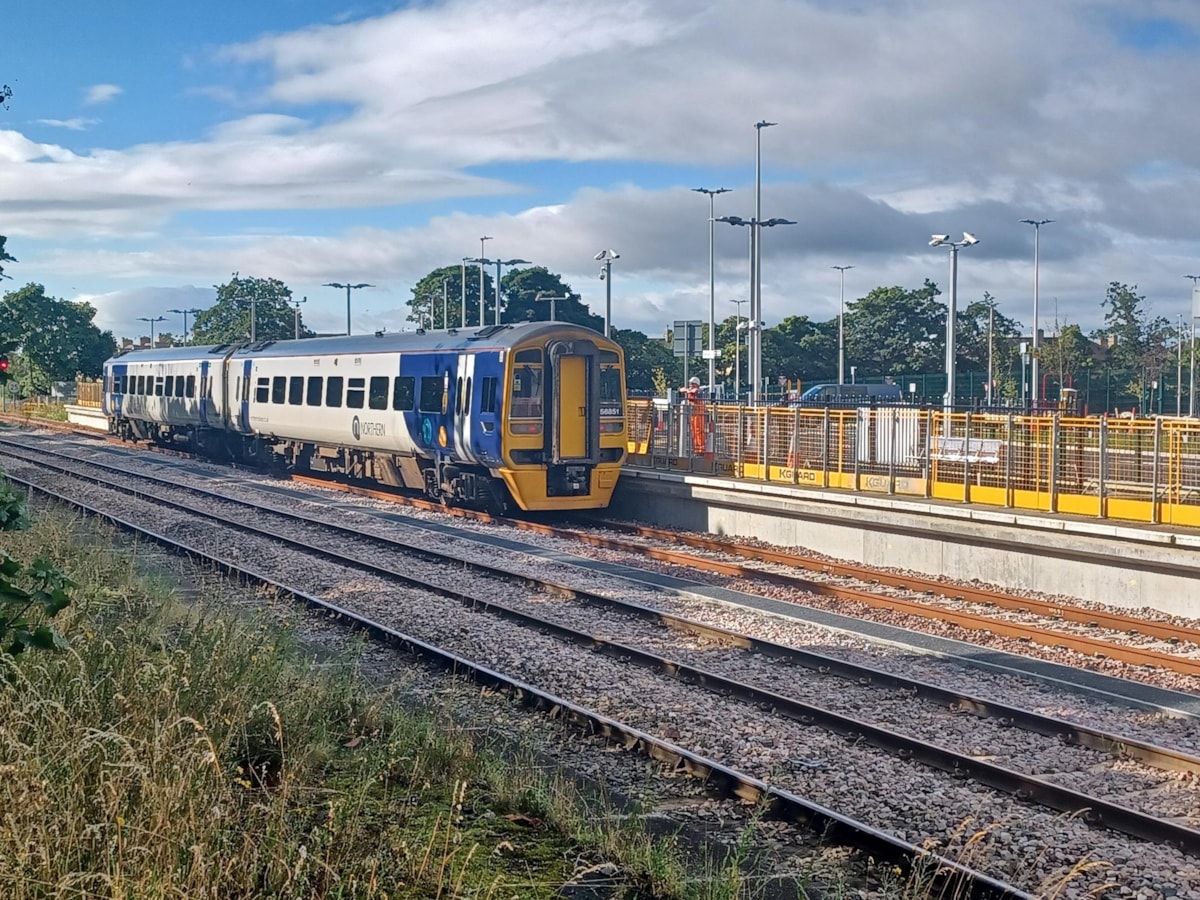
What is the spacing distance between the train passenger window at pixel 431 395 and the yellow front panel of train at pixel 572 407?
2.43m

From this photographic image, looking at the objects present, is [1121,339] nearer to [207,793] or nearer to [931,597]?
[931,597]

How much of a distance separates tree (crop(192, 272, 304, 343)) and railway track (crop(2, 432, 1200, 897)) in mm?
60434

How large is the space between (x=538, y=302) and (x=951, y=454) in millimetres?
54846

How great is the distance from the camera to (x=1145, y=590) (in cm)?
1379

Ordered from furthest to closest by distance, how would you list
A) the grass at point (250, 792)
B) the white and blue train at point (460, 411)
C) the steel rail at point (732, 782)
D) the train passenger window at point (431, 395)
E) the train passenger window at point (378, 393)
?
the train passenger window at point (378, 393) → the train passenger window at point (431, 395) → the white and blue train at point (460, 411) → the steel rail at point (732, 782) → the grass at point (250, 792)

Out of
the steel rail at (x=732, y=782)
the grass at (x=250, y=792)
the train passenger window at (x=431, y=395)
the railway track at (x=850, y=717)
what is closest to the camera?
the grass at (x=250, y=792)

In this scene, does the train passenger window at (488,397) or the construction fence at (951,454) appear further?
the train passenger window at (488,397)

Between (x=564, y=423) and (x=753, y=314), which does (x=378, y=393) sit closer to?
(x=564, y=423)

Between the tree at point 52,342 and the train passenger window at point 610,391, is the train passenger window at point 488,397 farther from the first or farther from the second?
the tree at point 52,342

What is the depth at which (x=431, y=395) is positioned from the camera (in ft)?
70.8

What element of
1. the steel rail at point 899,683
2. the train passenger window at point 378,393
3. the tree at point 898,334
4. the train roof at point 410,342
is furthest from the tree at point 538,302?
the steel rail at point 899,683

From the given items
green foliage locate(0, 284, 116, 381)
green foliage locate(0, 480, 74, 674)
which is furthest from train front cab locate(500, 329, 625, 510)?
green foliage locate(0, 284, 116, 381)

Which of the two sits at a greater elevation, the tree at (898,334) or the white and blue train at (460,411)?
the tree at (898,334)

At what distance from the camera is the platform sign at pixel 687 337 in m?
30.8
